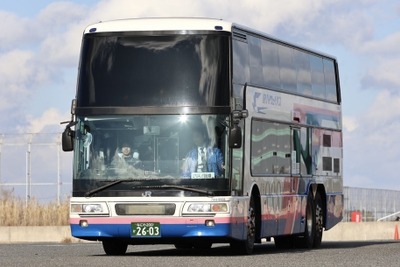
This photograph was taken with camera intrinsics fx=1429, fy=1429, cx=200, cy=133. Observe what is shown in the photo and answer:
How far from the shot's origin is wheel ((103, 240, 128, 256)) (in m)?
25.5

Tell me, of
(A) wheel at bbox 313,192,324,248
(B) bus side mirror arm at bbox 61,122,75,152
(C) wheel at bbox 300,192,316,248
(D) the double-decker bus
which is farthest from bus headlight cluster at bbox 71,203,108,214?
(A) wheel at bbox 313,192,324,248

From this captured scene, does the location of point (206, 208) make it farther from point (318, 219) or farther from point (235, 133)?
point (318, 219)

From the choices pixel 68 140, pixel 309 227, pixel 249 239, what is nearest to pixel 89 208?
pixel 68 140

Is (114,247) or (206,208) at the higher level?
(206,208)

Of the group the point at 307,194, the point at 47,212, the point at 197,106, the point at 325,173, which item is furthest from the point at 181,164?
the point at 47,212

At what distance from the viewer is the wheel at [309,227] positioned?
2973 centimetres

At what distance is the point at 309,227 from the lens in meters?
30.0

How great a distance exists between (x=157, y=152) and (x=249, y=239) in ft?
8.60

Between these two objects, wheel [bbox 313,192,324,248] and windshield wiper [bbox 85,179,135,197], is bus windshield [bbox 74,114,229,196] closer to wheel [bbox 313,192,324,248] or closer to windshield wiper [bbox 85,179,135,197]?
windshield wiper [bbox 85,179,135,197]

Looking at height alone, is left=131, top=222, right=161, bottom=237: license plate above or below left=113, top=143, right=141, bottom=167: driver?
below

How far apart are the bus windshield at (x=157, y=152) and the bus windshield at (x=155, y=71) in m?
0.32

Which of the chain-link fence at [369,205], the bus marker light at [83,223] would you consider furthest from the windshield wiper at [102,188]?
the chain-link fence at [369,205]

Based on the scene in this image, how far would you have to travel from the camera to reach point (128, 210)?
23.8 m

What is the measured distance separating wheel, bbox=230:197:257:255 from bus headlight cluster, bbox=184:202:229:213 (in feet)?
4.46
